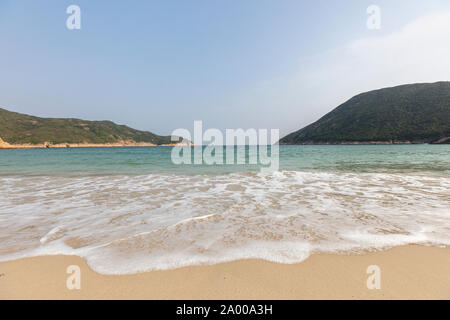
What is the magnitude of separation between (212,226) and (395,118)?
120786 millimetres

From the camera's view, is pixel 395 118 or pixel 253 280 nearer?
pixel 253 280

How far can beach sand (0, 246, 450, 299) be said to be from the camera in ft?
7.13

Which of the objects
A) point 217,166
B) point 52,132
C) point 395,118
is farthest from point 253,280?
point 52,132

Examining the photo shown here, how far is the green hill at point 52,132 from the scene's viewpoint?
356 feet

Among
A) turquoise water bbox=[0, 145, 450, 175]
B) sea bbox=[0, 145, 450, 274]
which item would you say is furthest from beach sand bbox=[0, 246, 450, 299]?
turquoise water bbox=[0, 145, 450, 175]

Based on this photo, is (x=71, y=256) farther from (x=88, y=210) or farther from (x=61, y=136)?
(x=61, y=136)

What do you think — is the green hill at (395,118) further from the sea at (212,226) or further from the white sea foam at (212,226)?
the white sea foam at (212,226)

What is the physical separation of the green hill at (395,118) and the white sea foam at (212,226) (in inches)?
3849

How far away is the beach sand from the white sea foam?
24 centimetres

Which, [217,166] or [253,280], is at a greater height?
[217,166]

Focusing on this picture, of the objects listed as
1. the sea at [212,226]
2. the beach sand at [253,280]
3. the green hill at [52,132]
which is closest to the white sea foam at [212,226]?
the sea at [212,226]

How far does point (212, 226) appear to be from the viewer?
14.1 feet

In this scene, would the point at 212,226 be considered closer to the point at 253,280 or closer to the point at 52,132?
the point at 253,280
